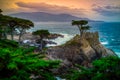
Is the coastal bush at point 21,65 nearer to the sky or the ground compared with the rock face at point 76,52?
nearer to the sky

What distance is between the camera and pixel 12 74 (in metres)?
10.4

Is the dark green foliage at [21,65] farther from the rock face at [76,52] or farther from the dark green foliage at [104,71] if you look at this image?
the rock face at [76,52]

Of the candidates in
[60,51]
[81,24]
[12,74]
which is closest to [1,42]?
[12,74]

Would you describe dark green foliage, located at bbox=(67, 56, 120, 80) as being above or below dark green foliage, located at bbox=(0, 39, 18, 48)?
below

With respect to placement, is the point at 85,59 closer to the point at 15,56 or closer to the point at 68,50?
the point at 68,50

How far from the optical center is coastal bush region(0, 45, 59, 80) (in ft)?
32.0

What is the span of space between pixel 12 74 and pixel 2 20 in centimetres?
3625

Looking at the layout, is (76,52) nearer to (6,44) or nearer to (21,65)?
(6,44)

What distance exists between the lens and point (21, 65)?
33.2 feet

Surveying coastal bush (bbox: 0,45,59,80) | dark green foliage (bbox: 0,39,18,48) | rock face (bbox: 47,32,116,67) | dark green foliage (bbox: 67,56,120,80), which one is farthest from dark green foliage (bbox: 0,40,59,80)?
rock face (bbox: 47,32,116,67)

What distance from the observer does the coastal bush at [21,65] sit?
974cm

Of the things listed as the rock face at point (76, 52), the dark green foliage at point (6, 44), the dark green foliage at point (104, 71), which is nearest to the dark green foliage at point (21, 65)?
the dark green foliage at point (6, 44)

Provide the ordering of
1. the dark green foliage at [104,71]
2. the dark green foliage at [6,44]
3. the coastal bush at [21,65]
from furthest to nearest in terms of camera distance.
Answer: the dark green foliage at [104,71], the dark green foliage at [6,44], the coastal bush at [21,65]

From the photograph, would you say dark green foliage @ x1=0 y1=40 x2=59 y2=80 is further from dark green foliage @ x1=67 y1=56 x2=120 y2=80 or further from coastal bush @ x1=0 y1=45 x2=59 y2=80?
dark green foliage @ x1=67 y1=56 x2=120 y2=80
